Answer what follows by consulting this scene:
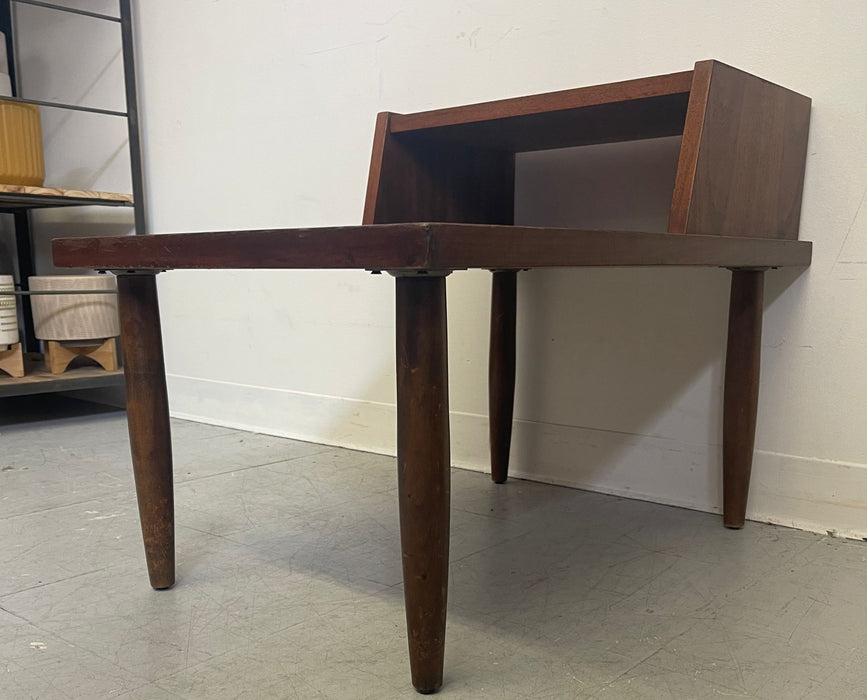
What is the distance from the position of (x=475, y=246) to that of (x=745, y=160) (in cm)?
56

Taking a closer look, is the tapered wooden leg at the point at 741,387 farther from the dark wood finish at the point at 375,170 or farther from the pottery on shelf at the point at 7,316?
the pottery on shelf at the point at 7,316

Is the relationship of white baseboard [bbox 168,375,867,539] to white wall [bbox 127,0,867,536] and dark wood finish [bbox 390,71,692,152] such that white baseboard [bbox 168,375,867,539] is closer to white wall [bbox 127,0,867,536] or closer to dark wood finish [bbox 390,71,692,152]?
white wall [bbox 127,0,867,536]

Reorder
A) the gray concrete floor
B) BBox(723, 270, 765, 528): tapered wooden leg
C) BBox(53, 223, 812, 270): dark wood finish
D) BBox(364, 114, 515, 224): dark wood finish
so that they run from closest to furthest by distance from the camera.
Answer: BBox(53, 223, 812, 270): dark wood finish → the gray concrete floor → BBox(723, 270, 765, 528): tapered wooden leg → BBox(364, 114, 515, 224): dark wood finish

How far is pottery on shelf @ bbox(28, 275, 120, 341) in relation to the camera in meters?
2.20

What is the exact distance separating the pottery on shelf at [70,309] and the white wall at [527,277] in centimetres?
17

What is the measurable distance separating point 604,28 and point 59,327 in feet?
5.28

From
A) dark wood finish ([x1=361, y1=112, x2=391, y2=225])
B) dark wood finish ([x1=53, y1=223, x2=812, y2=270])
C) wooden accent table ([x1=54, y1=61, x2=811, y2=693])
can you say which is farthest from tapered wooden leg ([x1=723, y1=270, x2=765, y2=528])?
dark wood finish ([x1=361, y1=112, x2=391, y2=225])

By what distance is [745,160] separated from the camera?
42.2 inches

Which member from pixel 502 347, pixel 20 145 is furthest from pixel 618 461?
pixel 20 145

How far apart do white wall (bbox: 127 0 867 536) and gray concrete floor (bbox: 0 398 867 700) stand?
13cm

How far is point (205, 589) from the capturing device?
3.41 feet

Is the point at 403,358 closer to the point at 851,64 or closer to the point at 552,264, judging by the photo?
the point at 552,264

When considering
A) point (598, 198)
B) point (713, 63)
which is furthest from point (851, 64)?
point (598, 198)

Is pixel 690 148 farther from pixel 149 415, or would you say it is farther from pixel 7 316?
pixel 7 316
